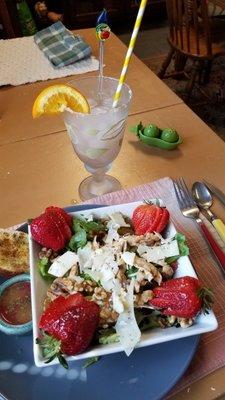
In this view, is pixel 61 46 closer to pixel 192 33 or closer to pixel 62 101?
pixel 62 101

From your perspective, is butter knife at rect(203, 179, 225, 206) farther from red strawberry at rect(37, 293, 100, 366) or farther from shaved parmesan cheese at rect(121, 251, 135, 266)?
red strawberry at rect(37, 293, 100, 366)

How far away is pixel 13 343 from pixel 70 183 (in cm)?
40

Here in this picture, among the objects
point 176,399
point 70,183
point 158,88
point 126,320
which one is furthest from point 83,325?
point 158,88

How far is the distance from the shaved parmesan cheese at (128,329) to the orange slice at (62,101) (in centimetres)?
39

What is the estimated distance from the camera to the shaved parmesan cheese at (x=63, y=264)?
24.0 inches

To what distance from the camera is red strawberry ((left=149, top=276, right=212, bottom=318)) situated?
0.53 m

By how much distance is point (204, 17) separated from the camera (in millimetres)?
1914

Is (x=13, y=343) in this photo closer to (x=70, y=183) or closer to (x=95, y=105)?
(x=70, y=183)

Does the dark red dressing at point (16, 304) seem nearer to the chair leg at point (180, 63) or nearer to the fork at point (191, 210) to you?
the fork at point (191, 210)

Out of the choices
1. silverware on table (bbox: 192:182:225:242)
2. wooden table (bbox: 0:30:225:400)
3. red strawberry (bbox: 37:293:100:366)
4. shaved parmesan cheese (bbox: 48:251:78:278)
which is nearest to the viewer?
red strawberry (bbox: 37:293:100:366)

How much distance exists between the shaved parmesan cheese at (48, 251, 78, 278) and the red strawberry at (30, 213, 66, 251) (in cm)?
3

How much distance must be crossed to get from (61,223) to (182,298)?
0.24 meters

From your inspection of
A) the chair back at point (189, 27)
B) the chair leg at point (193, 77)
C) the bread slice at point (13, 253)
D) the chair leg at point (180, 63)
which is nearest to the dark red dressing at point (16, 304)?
the bread slice at point (13, 253)

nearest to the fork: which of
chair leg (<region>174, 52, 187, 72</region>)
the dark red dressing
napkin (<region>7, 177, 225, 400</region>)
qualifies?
napkin (<region>7, 177, 225, 400</region>)
